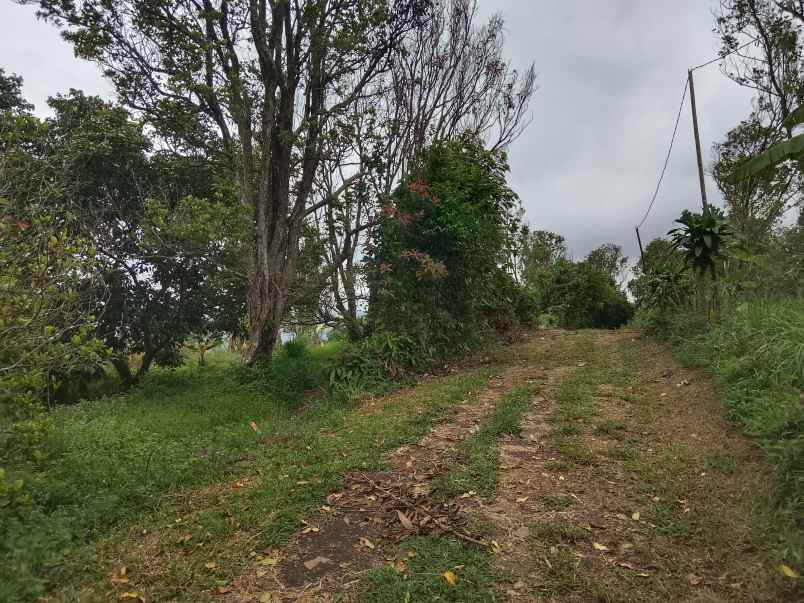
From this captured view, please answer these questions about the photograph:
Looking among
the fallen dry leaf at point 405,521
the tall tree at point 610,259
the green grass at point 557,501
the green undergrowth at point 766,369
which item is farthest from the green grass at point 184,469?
the tall tree at point 610,259

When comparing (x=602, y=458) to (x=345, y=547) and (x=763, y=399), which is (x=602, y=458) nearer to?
(x=763, y=399)

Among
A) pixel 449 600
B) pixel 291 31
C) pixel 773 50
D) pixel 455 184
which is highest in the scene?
pixel 773 50

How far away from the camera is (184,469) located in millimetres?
4336

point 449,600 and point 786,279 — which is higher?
point 786,279

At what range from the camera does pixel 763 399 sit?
4324 mm

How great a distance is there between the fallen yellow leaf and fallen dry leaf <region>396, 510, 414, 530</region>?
1987 mm

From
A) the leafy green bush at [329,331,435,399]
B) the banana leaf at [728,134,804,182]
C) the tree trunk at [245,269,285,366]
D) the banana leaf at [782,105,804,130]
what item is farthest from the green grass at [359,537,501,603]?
the tree trunk at [245,269,285,366]

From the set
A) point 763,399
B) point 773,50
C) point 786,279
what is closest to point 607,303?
point 773,50

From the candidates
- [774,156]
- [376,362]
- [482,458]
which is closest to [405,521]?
[482,458]

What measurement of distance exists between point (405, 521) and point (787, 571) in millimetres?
2073

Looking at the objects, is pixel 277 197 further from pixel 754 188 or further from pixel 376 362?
pixel 754 188

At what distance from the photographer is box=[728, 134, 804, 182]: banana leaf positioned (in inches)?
192

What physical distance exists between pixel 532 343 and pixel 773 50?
9783 mm

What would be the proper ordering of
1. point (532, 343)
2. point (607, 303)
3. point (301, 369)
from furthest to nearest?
point (607, 303)
point (532, 343)
point (301, 369)
